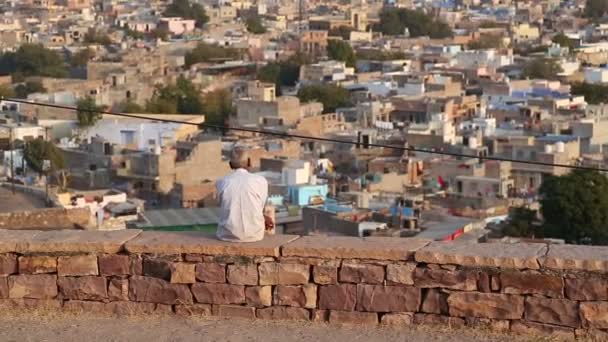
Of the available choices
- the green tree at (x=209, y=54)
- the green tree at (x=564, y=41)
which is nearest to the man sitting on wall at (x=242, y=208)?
the green tree at (x=209, y=54)

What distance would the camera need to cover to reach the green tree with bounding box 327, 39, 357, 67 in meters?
44.0

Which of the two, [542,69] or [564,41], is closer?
[542,69]

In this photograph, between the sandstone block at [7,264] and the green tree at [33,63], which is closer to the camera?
the sandstone block at [7,264]

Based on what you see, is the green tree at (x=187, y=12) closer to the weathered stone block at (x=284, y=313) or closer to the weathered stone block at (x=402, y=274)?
the weathered stone block at (x=284, y=313)

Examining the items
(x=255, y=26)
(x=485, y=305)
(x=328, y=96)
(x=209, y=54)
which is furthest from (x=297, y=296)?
(x=255, y=26)

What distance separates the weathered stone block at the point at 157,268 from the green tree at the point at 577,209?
12020mm

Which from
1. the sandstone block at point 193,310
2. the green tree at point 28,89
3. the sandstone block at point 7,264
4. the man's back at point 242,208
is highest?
the man's back at point 242,208

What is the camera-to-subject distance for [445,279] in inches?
191

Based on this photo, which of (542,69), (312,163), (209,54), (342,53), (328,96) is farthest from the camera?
(209,54)

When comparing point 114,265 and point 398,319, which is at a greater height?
point 114,265

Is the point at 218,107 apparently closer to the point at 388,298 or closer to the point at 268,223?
the point at 268,223

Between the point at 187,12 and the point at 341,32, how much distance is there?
422 inches

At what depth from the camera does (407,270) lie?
192 inches

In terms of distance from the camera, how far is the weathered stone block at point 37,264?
5.18 meters
